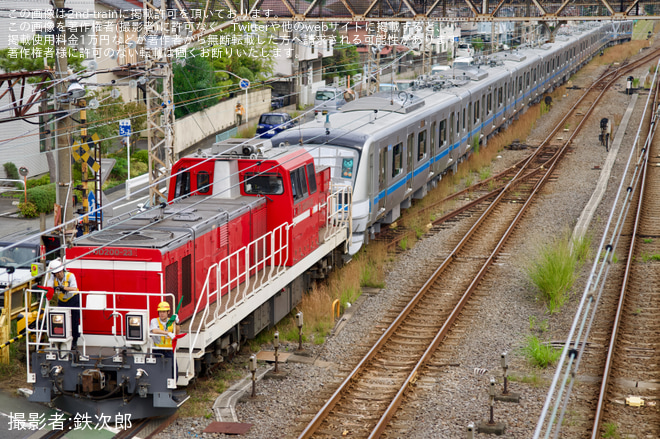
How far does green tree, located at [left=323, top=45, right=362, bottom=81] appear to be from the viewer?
64.9 metres

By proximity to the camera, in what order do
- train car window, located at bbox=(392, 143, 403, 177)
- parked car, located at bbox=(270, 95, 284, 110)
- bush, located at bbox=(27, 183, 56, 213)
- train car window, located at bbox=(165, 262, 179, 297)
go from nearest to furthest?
train car window, located at bbox=(165, 262, 179, 297)
train car window, located at bbox=(392, 143, 403, 177)
bush, located at bbox=(27, 183, 56, 213)
parked car, located at bbox=(270, 95, 284, 110)

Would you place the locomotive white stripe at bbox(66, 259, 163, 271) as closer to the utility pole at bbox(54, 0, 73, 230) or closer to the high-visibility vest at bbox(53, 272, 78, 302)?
the high-visibility vest at bbox(53, 272, 78, 302)

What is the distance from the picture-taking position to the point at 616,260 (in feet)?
64.4

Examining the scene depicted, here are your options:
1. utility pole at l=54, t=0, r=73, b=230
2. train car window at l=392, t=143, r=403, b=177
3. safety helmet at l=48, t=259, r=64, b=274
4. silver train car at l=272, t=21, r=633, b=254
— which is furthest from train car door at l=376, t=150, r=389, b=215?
safety helmet at l=48, t=259, r=64, b=274

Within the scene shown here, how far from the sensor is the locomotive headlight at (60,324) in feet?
35.4

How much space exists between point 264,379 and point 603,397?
5065mm

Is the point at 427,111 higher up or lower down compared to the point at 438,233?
higher up

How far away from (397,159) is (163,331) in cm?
1251

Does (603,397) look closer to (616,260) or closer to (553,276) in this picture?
(553,276)

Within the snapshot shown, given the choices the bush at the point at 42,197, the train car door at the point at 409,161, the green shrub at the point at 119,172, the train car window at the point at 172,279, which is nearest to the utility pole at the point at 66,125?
the train car window at the point at 172,279

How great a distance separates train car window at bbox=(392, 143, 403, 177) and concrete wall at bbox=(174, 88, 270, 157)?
1451cm

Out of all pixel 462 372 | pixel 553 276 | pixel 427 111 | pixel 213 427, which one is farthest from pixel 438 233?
pixel 213 427

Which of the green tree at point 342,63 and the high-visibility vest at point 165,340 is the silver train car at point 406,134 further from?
the green tree at point 342,63

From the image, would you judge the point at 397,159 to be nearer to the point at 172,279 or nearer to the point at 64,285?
the point at 172,279
